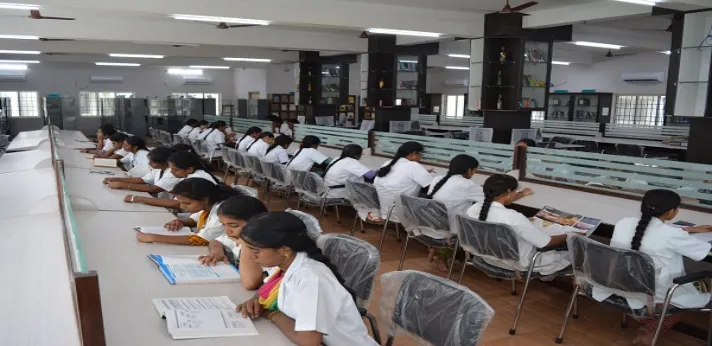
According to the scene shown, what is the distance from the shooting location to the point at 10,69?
1602 cm

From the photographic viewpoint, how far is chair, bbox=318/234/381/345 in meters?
2.24

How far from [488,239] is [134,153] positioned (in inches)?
171

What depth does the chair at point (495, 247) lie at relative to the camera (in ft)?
10.6

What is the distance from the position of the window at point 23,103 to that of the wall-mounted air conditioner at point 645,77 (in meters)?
16.2

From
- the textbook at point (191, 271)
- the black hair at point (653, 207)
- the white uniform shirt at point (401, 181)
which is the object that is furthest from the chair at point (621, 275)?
the white uniform shirt at point (401, 181)

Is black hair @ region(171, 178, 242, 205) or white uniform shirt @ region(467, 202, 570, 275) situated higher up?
black hair @ region(171, 178, 242, 205)

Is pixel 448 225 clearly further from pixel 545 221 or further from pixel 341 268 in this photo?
pixel 341 268

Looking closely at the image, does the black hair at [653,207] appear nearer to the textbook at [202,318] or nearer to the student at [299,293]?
the student at [299,293]

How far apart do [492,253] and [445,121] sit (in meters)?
11.5

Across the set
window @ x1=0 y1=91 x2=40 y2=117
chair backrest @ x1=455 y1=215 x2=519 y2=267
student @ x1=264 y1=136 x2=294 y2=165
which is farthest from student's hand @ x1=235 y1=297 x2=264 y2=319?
window @ x1=0 y1=91 x2=40 y2=117

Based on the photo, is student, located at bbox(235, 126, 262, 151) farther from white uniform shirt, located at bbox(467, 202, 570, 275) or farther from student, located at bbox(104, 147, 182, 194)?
white uniform shirt, located at bbox(467, 202, 570, 275)

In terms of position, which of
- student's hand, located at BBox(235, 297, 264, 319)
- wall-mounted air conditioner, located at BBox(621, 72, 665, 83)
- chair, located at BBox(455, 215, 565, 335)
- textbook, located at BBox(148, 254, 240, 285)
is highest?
wall-mounted air conditioner, located at BBox(621, 72, 665, 83)

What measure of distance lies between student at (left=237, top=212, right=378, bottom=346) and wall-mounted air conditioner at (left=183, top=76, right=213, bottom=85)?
1771 cm

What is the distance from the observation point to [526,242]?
3342 mm
